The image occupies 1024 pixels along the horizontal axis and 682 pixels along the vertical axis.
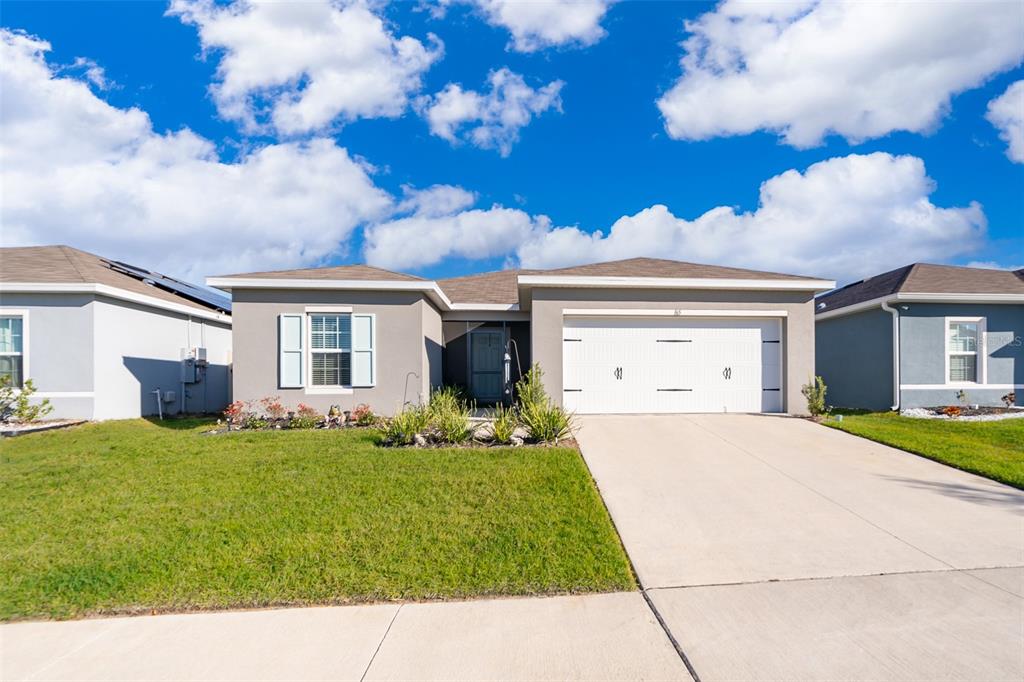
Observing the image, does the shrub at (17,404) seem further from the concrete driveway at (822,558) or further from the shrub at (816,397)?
the shrub at (816,397)

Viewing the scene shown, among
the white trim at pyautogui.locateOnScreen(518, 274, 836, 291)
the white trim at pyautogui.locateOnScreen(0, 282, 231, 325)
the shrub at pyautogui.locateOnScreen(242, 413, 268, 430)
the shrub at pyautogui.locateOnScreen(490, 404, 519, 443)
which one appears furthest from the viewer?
the white trim at pyautogui.locateOnScreen(0, 282, 231, 325)

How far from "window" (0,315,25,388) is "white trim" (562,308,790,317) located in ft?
37.6

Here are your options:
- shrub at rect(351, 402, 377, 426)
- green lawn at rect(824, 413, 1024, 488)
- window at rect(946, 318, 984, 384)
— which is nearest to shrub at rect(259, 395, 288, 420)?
shrub at rect(351, 402, 377, 426)

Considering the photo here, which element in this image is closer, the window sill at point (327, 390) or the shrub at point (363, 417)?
the shrub at point (363, 417)

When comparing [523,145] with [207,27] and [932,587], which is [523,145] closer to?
[207,27]

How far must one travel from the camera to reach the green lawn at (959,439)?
6.88 metres

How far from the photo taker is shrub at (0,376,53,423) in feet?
33.3

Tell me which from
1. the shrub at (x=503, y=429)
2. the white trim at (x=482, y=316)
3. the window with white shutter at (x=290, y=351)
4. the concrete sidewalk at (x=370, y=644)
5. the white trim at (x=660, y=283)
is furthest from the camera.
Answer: the white trim at (x=482, y=316)

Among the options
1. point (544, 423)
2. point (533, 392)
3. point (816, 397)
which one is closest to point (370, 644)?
point (544, 423)

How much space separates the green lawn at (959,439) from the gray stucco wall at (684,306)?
49.7 inches

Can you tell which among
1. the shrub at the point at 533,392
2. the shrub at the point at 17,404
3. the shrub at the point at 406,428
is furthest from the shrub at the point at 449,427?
the shrub at the point at 17,404

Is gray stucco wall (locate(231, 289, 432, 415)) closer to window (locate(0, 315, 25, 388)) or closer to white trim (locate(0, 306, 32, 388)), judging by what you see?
white trim (locate(0, 306, 32, 388))

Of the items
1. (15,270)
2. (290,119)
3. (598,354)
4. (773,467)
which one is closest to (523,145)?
(290,119)

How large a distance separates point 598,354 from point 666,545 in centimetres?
617
